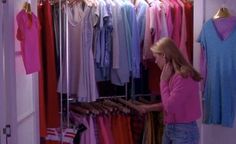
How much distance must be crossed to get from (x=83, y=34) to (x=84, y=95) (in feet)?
1.82

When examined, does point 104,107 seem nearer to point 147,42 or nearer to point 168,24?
point 147,42

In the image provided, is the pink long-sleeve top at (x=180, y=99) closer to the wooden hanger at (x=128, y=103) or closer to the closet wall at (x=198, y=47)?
the closet wall at (x=198, y=47)

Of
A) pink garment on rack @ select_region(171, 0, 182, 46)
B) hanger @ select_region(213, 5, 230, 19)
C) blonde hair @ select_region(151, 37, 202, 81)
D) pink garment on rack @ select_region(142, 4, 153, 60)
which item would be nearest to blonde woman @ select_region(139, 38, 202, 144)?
blonde hair @ select_region(151, 37, 202, 81)

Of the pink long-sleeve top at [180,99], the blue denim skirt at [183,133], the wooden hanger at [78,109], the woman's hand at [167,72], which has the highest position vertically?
the woman's hand at [167,72]

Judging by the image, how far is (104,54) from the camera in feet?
12.4

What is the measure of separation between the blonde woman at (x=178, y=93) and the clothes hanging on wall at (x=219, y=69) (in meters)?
0.40

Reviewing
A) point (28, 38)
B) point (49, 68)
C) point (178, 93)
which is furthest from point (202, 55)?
point (28, 38)

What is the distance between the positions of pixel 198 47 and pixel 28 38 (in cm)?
164

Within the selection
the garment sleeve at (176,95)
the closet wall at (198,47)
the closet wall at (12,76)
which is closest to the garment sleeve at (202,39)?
the closet wall at (198,47)

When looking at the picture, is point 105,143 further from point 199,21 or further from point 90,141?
point 199,21

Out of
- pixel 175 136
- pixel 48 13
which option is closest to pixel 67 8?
pixel 48 13

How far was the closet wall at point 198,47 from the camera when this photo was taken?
3.42 m

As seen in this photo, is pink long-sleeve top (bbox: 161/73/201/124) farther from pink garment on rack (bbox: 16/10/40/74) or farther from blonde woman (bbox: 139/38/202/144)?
pink garment on rack (bbox: 16/10/40/74)

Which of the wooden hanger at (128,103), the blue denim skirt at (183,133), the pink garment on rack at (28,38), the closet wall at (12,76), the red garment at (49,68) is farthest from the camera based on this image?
the wooden hanger at (128,103)
